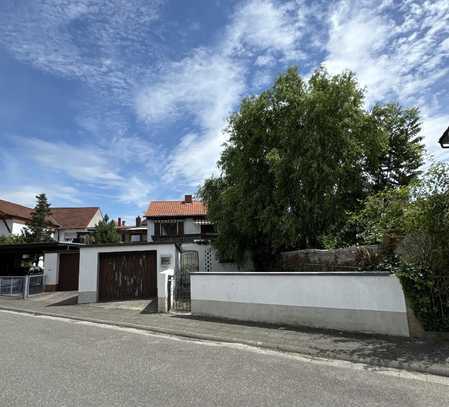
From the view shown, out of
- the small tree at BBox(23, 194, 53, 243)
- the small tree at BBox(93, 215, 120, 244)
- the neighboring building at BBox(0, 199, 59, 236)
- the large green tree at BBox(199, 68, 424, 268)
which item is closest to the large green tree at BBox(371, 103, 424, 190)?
the large green tree at BBox(199, 68, 424, 268)

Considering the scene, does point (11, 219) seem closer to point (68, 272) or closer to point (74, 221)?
point (74, 221)

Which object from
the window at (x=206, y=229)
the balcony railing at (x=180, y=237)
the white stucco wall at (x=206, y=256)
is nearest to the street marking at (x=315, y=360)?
the white stucco wall at (x=206, y=256)

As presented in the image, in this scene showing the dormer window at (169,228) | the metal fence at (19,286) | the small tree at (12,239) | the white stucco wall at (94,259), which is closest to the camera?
the white stucco wall at (94,259)

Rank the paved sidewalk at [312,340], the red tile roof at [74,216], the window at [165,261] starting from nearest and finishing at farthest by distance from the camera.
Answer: the paved sidewalk at [312,340]
the window at [165,261]
the red tile roof at [74,216]

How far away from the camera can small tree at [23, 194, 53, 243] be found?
1069 inches

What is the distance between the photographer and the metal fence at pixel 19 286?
49.0ft

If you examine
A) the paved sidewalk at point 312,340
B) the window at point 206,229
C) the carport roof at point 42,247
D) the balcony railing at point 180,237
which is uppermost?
the window at point 206,229

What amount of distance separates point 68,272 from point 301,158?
14.3 meters

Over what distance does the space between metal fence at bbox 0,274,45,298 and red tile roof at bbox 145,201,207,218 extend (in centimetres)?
1226

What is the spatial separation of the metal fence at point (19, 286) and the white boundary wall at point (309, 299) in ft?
34.0

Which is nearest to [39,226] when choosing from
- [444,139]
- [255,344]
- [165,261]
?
[165,261]

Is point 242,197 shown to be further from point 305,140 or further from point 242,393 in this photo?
point 242,393

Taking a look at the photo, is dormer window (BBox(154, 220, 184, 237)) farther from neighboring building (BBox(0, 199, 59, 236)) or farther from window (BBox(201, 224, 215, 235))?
neighboring building (BBox(0, 199, 59, 236))

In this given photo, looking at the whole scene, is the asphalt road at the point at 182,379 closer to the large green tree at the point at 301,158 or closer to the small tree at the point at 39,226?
the large green tree at the point at 301,158
